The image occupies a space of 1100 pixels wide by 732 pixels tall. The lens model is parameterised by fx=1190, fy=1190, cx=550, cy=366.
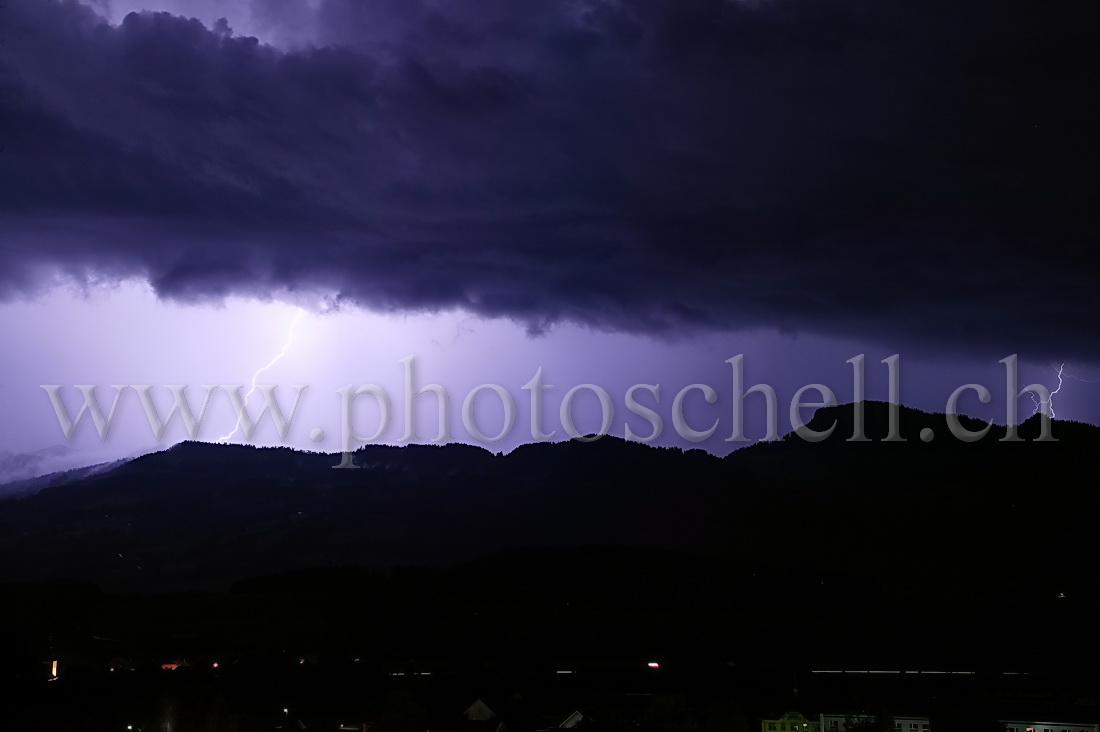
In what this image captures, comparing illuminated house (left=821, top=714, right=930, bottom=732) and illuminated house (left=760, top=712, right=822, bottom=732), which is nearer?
illuminated house (left=821, top=714, right=930, bottom=732)

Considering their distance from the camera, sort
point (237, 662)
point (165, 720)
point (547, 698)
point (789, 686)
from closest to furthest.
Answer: point (165, 720) → point (547, 698) → point (789, 686) → point (237, 662)

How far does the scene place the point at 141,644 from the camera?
12788cm

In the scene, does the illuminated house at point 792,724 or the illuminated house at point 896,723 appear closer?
the illuminated house at point 896,723

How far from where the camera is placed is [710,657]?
135125 mm

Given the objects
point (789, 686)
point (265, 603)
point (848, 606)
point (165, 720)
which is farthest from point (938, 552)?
point (165, 720)

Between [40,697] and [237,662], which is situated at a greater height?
[40,697]

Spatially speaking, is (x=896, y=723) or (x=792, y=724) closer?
(x=792, y=724)

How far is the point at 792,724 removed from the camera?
83.8 metres

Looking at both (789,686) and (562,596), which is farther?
(562,596)

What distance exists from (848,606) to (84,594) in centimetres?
10604

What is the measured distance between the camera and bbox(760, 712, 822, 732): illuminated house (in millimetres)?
83000

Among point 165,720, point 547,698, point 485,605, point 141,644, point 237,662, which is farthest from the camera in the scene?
point 485,605

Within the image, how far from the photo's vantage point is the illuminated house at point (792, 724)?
3268 inches

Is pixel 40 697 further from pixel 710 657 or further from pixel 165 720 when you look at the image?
pixel 710 657
